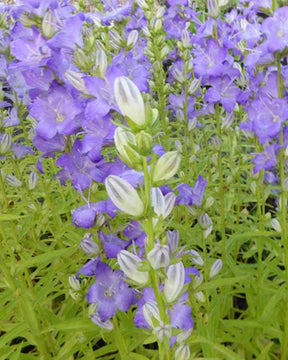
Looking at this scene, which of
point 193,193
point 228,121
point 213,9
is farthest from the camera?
point 228,121

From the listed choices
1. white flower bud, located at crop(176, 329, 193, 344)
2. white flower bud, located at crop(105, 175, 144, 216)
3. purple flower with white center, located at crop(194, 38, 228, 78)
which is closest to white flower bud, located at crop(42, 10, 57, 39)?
white flower bud, located at crop(105, 175, 144, 216)

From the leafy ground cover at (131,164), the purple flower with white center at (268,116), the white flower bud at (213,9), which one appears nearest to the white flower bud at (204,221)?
the leafy ground cover at (131,164)

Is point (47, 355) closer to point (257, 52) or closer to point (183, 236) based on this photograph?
point (183, 236)

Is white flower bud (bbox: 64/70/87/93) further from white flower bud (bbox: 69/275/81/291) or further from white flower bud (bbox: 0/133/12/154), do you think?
white flower bud (bbox: 0/133/12/154)

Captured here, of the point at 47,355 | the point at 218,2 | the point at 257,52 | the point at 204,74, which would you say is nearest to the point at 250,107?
the point at 257,52

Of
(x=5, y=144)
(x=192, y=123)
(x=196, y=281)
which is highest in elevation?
(x=5, y=144)

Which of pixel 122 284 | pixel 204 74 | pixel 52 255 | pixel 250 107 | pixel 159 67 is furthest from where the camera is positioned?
pixel 159 67

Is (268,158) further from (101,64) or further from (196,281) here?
(101,64)

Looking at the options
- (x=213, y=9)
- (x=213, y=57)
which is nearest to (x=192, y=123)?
(x=213, y=57)
